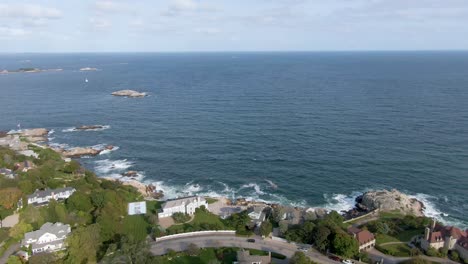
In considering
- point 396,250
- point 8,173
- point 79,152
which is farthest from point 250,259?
point 79,152

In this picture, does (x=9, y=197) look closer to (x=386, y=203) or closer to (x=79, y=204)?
(x=79, y=204)

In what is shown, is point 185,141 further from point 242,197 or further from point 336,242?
point 336,242

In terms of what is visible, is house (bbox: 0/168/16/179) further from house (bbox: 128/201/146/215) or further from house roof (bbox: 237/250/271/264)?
house roof (bbox: 237/250/271/264)

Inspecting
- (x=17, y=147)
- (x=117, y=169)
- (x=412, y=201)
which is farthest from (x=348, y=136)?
(x=17, y=147)

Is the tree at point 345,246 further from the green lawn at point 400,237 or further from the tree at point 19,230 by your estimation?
the tree at point 19,230

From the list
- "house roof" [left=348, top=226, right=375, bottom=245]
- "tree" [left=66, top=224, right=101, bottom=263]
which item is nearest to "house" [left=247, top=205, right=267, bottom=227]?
"house roof" [left=348, top=226, right=375, bottom=245]

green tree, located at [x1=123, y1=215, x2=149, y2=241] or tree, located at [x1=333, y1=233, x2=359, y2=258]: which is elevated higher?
tree, located at [x1=333, y1=233, x2=359, y2=258]
